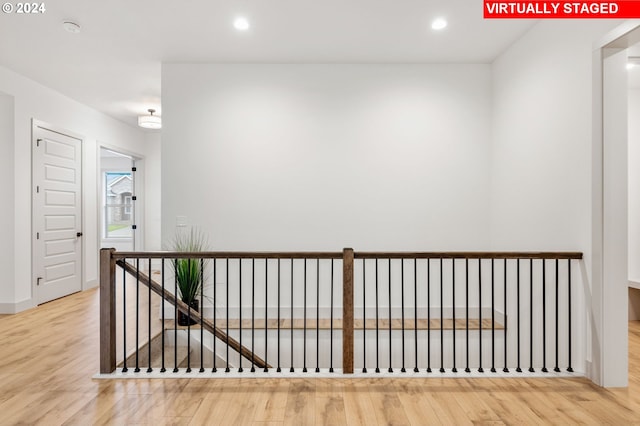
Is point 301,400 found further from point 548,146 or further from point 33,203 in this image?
point 33,203

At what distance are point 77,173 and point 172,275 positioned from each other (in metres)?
2.76

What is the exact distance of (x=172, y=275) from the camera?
4.25 metres

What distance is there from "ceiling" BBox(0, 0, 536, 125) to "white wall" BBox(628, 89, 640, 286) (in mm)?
1834

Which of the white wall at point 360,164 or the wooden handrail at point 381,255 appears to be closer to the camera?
the wooden handrail at point 381,255

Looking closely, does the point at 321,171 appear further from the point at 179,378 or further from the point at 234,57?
the point at 179,378

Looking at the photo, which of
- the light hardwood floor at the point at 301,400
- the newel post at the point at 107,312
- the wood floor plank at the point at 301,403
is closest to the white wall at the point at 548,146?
the light hardwood floor at the point at 301,400

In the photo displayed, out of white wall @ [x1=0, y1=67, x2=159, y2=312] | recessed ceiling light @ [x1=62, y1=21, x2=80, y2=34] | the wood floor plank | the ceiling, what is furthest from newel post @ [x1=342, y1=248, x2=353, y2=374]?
white wall @ [x1=0, y1=67, x2=159, y2=312]

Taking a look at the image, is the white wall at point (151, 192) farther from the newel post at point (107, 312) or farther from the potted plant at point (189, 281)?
the newel post at point (107, 312)

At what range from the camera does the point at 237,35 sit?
11.8ft

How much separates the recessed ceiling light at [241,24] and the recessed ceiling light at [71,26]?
4.53 ft

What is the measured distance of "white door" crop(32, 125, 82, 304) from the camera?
4.90m

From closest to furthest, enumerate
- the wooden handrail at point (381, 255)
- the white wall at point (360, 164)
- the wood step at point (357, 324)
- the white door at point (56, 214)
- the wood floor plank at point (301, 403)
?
the wood floor plank at point (301, 403)
the wooden handrail at point (381, 255)
the wood step at point (357, 324)
the white wall at point (360, 164)
the white door at point (56, 214)

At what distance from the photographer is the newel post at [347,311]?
2.73 m

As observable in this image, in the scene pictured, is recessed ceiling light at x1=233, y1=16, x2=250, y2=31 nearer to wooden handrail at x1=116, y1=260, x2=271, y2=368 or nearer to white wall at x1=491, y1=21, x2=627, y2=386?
wooden handrail at x1=116, y1=260, x2=271, y2=368
